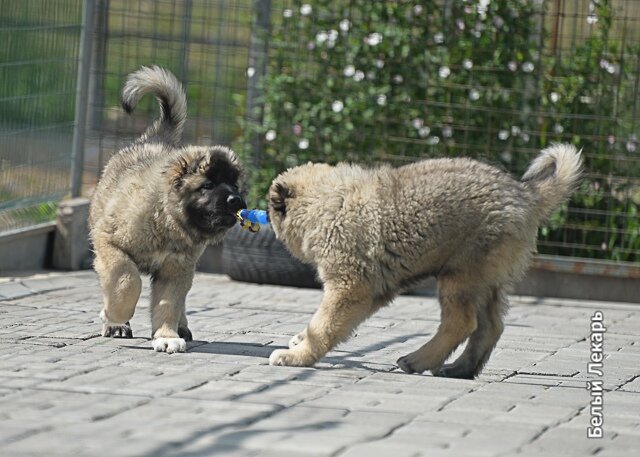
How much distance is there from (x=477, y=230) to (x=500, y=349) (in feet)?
4.24

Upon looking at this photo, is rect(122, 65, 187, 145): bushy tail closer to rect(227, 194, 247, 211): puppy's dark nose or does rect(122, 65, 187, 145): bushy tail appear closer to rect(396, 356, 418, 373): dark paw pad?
rect(227, 194, 247, 211): puppy's dark nose

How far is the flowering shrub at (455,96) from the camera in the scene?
9.21 meters

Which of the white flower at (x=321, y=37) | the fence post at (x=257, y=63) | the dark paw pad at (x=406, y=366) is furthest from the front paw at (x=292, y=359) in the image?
the white flower at (x=321, y=37)

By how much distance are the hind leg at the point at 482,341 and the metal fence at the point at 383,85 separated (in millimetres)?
3469

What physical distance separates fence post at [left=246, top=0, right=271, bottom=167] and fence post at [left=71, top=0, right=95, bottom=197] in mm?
1256

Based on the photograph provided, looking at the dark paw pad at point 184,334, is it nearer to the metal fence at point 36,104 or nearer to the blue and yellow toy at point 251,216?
the blue and yellow toy at point 251,216

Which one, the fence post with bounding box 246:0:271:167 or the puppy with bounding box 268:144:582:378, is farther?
the fence post with bounding box 246:0:271:167

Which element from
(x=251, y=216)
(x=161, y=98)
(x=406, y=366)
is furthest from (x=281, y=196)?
(x=161, y=98)

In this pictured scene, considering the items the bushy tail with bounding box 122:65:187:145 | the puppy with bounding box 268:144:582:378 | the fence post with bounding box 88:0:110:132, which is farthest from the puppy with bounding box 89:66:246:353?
the fence post with bounding box 88:0:110:132

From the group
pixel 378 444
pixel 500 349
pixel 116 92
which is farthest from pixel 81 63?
pixel 378 444

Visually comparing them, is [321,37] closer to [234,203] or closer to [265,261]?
[265,261]

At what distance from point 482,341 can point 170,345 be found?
1470 mm

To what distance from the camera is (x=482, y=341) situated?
5809 mm

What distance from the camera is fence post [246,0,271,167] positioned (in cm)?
973
